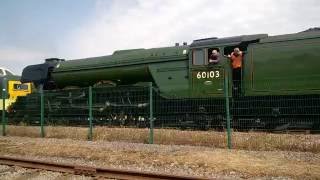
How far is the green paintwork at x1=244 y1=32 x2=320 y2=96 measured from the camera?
586 inches

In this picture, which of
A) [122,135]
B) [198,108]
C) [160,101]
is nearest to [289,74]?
[198,108]

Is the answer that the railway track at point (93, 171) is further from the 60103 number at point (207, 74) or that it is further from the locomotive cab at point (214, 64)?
the 60103 number at point (207, 74)

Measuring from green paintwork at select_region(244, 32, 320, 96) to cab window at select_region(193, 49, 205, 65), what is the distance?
1.74 metres

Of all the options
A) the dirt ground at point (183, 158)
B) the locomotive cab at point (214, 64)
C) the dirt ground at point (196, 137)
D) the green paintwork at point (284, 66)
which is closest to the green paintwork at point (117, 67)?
the locomotive cab at point (214, 64)

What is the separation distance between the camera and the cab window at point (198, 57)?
17.2m

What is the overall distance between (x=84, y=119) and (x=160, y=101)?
9.24 feet

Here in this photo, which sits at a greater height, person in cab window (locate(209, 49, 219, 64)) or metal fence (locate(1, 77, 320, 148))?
person in cab window (locate(209, 49, 219, 64))

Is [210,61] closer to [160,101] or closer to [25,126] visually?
[160,101]

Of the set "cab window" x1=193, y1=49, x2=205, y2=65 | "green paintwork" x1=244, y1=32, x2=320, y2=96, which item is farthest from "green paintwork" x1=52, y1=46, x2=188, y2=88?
"green paintwork" x1=244, y1=32, x2=320, y2=96

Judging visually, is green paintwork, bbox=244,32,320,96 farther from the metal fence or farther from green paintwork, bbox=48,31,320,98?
the metal fence

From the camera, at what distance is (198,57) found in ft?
56.8

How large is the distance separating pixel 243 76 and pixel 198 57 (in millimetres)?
1949

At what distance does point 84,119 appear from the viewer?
17.4 metres

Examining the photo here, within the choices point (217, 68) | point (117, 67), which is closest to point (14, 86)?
point (117, 67)
